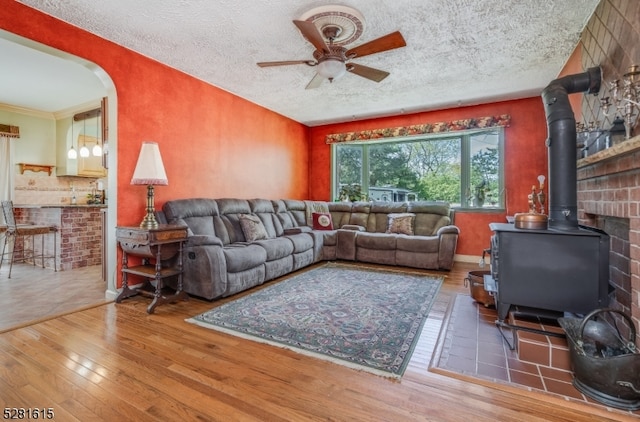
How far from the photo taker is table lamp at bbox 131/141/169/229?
2891mm

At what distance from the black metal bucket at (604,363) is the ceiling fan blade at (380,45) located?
6.91ft

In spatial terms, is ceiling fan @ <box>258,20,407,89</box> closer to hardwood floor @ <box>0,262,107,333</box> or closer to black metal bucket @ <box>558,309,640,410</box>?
black metal bucket @ <box>558,309,640,410</box>

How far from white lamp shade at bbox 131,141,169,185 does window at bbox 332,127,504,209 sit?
3641 millimetres

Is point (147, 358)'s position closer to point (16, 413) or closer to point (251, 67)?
point (16, 413)

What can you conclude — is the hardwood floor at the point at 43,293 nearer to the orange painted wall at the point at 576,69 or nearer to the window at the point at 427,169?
the window at the point at 427,169

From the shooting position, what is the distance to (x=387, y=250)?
4535 mm

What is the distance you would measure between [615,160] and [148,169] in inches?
142

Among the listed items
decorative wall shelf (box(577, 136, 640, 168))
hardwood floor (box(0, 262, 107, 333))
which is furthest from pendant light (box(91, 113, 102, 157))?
decorative wall shelf (box(577, 136, 640, 168))

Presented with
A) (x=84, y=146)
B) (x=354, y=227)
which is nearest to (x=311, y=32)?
(x=354, y=227)

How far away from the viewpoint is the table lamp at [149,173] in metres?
2.89

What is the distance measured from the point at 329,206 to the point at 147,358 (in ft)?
13.8

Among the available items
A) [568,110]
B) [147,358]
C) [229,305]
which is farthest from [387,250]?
[147,358]

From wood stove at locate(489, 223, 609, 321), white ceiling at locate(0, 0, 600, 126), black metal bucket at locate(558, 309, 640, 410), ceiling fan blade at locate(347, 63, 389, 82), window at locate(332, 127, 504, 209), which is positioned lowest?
black metal bucket at locate(558, 309, 640, 410)

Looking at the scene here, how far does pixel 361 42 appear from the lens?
301 centimetres
